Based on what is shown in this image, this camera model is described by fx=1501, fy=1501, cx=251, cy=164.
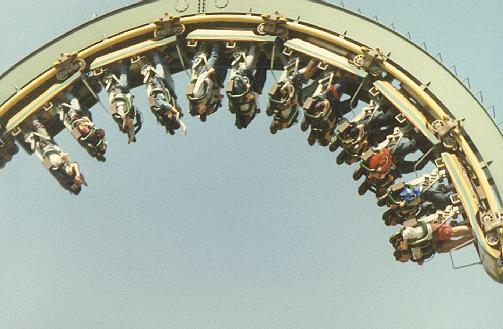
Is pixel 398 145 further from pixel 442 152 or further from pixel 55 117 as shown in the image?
pixel 55 117

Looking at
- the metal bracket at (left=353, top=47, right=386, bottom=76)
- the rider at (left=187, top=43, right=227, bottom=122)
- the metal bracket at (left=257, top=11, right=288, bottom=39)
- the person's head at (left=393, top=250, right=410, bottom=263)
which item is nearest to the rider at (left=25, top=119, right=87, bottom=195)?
the rider at (left=187, top=43, right=227, bottom=122)

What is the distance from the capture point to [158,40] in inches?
1245

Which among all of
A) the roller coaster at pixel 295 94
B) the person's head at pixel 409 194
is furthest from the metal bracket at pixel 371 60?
the person's head at pixel 409 194

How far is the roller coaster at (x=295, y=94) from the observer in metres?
29.7

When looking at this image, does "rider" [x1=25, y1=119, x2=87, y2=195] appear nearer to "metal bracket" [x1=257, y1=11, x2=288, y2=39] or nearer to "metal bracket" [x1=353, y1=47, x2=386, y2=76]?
"metal bracket" [x1=257, y1=11, x2=288, y2=39]

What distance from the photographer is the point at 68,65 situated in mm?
31750

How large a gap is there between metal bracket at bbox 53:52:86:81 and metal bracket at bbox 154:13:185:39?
5.78 ft

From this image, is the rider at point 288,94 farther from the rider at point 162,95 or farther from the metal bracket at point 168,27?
the metal bracket at point 168,27

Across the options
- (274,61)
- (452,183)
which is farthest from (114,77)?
(452,183)

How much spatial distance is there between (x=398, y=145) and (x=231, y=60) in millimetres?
4049

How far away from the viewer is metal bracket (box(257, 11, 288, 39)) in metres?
31.1

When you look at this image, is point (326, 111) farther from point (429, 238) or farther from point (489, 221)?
point (489, 221)

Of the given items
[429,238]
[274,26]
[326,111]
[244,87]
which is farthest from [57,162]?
[429,238]

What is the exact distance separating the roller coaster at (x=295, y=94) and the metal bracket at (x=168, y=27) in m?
0.02
